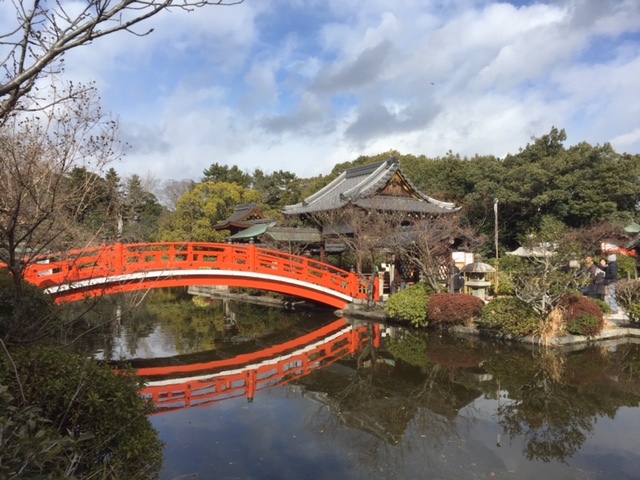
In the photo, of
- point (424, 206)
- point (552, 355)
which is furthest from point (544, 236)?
Result: point (424, 206)

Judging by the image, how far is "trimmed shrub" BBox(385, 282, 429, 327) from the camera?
1343 cm

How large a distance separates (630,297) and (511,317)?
11.2 feet

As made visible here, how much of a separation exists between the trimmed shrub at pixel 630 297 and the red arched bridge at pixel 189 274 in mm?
7279

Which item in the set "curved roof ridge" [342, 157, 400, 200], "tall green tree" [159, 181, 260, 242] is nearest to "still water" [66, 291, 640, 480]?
"curved roof ridge" [342, 157, 400, 200]

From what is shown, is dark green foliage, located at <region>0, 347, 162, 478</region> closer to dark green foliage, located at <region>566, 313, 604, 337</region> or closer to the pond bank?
the pond bank

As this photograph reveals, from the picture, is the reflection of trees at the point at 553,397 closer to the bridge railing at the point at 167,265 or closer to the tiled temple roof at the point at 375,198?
the bridge railing at the point at 167,265

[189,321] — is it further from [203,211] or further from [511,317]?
[203,211]

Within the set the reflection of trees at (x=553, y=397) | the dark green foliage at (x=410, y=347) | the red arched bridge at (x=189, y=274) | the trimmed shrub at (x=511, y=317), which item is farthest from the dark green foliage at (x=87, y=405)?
the trimmed shrub at (x=511, y=317)

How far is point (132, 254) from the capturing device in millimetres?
12281

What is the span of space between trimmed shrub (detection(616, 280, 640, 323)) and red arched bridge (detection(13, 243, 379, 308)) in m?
7.28

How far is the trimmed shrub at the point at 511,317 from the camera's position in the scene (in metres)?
11.0

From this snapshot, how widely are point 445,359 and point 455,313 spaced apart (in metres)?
2.50

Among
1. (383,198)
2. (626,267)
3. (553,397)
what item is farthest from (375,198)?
(553,397)

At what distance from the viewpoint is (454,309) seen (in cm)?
1248
